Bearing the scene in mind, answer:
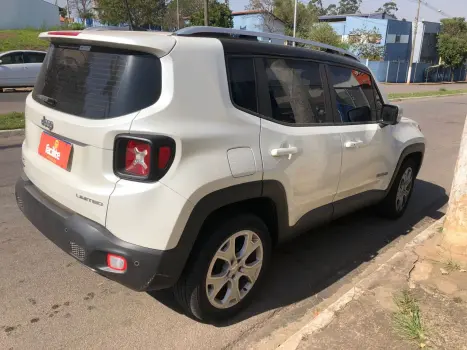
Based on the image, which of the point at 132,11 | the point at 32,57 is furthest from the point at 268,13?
the point at 32,57

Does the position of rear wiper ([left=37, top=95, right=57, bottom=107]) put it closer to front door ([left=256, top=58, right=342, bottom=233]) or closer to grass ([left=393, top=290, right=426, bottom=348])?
front door ([left=256, top=58, right=342, bottom=233])

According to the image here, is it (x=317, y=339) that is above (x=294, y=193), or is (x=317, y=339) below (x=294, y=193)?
below

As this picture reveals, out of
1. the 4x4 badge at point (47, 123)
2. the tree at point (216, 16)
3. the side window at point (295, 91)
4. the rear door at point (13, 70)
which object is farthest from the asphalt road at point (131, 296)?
the tree at point (216, 16)

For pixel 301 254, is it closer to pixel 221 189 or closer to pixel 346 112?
pixel 346 112

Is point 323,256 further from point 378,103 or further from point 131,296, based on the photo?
point 131,296

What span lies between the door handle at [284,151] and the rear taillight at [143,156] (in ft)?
2.63

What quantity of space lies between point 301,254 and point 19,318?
2.43 m

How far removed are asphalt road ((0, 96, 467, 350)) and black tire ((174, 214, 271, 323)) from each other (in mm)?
128

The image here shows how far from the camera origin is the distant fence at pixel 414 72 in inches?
1599

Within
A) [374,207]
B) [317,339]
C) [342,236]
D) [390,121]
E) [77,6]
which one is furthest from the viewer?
[77,6]

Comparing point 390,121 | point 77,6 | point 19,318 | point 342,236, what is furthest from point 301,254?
point 77,6

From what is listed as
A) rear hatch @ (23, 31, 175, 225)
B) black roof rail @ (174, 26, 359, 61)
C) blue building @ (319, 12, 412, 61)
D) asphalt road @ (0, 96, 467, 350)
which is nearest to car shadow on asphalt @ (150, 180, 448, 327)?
asphalt road @ (0, 96, 467, 350)

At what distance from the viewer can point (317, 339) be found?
104 inches

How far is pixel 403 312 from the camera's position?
116 inches
